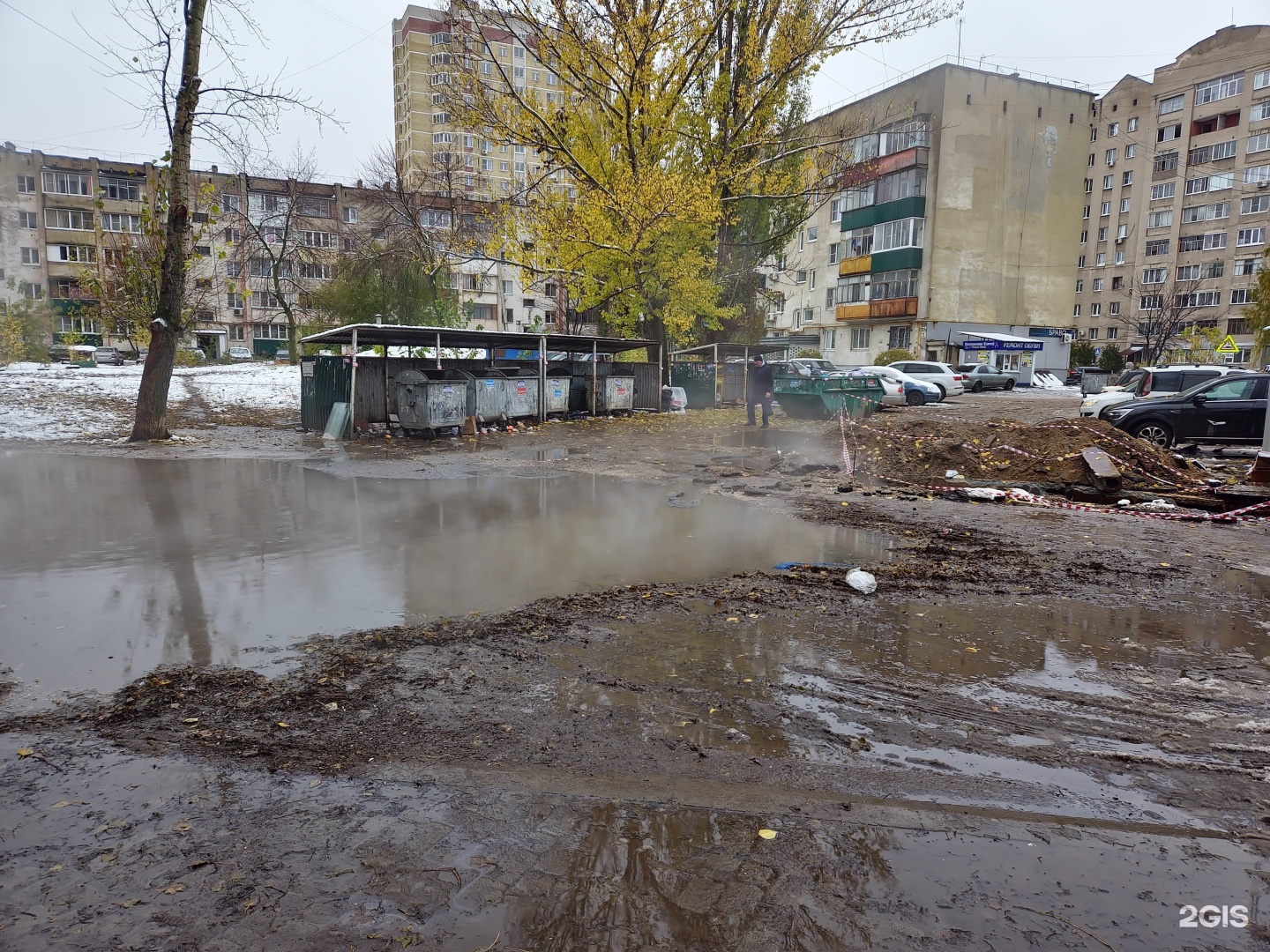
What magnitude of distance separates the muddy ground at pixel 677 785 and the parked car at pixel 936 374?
2872cm

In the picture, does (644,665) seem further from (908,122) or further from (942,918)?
(908,122)

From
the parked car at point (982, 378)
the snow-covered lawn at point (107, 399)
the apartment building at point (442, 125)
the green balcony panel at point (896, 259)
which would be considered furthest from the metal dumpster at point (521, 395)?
the apartment building at point (442, 125)

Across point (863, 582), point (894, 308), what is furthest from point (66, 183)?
point (863, 582)

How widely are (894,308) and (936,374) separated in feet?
57.4

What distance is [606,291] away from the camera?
24.7 meters

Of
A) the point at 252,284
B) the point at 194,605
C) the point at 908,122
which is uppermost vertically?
the point at 908,122

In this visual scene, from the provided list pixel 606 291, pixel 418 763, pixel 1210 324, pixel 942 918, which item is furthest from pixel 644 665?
pixel 1210 324

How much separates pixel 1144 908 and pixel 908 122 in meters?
52.9

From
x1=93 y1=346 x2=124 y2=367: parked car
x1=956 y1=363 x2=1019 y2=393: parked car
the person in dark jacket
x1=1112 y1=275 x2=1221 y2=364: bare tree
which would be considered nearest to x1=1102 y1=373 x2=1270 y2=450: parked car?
the person in dark jacket

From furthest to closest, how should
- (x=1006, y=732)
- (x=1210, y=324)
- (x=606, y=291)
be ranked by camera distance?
(x=1210, y=324)
(x=606, y=291)
(x=1006, y=732)

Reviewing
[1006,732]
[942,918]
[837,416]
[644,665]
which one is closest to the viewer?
[942,918]

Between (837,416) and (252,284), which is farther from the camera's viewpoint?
(252,284)

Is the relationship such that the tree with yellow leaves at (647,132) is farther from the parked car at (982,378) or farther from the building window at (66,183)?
the building window at (66,183)

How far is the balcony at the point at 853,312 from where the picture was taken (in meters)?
51.9
